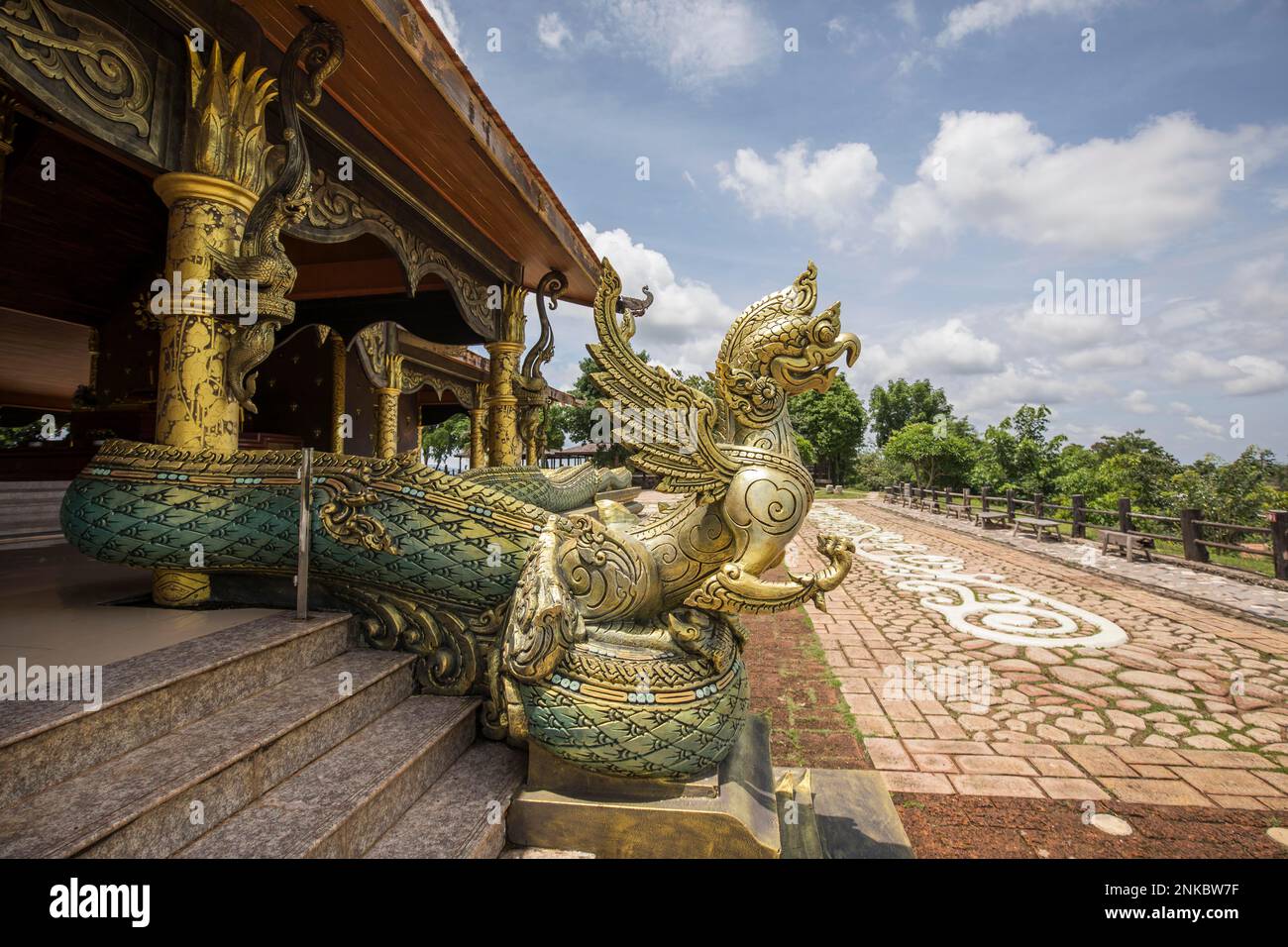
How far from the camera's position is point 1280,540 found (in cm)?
728

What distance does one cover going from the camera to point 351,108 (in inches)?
133

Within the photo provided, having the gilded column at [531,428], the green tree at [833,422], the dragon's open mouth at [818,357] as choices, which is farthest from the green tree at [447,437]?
the dragon's open mouth at [818,357]

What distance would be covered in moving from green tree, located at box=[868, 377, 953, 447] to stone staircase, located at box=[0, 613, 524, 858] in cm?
4668

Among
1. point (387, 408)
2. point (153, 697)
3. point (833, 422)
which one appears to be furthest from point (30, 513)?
point (833, 422)

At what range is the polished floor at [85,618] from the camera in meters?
1.85

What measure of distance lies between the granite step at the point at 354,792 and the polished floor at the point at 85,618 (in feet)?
2.49

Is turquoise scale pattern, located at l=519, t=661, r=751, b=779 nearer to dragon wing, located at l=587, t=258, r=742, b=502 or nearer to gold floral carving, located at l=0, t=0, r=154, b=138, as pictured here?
dragon wing, located at l=587, t=258, r=742, b=502

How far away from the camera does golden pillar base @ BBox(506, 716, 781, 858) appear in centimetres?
174

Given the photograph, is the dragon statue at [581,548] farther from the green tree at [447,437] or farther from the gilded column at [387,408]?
the green tree at [447,437]

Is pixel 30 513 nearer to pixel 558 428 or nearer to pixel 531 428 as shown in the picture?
pixel 531 428

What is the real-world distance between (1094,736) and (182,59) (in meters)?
5.93

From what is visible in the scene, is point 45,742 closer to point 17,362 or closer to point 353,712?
point 353,712

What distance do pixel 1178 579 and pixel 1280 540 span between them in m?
1.17
